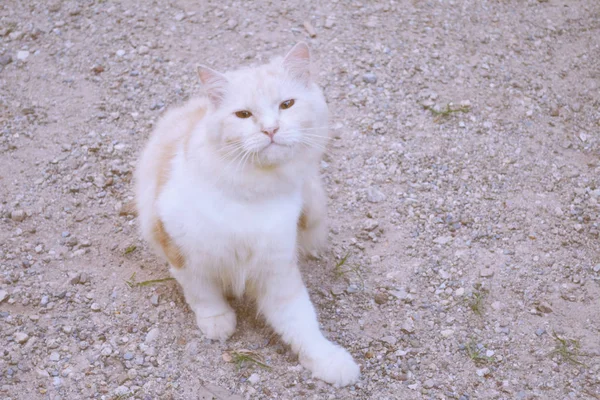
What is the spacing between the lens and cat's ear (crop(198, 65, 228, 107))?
2.65 metres

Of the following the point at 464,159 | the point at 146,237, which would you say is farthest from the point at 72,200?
the point at 464,159

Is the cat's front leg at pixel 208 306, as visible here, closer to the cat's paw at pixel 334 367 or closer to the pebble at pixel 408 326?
the cat's paw at pixel 334 367

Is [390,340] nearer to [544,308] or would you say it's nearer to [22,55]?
[544,308]

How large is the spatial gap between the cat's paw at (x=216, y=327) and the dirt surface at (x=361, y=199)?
62 mm

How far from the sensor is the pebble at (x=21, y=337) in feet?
9.52

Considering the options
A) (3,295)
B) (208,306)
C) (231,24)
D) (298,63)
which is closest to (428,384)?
(208,306)

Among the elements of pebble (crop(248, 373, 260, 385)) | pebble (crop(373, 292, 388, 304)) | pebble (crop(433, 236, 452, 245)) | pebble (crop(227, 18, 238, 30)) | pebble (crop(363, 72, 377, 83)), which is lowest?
pebble (crop(373, 292, 388, 304))

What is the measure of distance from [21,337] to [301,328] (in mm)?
1215

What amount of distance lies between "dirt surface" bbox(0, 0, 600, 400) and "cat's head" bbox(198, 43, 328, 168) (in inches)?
36.7

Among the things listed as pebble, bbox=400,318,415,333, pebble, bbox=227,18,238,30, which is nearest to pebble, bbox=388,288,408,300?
pebble, bbox=400,318,415,333

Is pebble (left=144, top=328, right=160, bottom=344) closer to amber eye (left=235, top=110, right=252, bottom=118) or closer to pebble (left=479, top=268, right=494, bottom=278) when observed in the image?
amber eye (left=235, top=110, right=252, bottom=118)

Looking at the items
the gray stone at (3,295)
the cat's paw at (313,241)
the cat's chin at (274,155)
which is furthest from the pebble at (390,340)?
the gray stone at (3,295)

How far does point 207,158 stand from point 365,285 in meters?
1.15

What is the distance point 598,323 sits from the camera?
308cm
